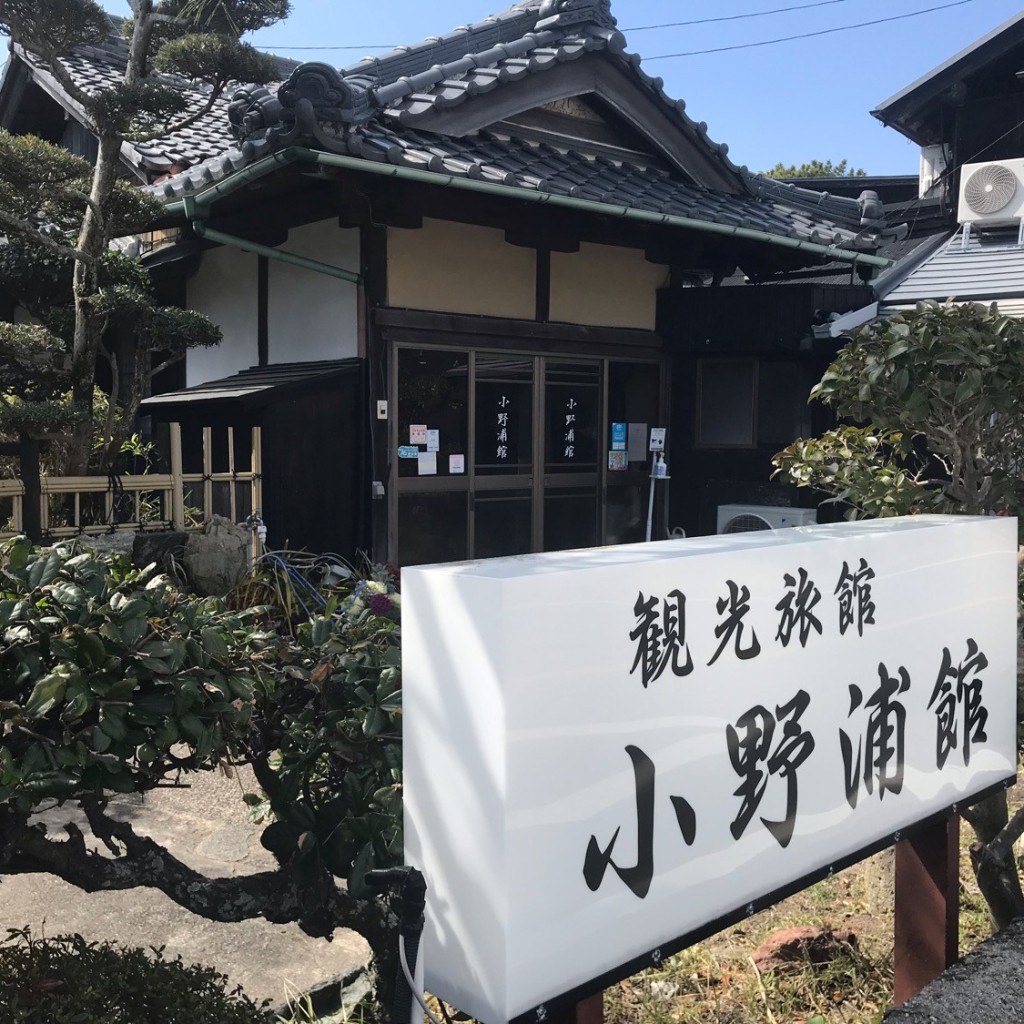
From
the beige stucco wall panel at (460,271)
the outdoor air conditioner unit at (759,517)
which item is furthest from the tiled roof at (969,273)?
the beige stucco wall panel at (460,271)

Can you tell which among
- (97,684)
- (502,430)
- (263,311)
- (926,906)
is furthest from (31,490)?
(926,906)

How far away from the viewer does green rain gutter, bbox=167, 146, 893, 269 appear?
6477 mm

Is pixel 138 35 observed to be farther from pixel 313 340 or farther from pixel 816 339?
pixel 816 339

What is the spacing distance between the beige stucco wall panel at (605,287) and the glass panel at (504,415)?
2.26ft

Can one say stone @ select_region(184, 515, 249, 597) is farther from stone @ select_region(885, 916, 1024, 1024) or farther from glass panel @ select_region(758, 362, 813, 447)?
glass panel @ select_region(758, 362, 813, 447)

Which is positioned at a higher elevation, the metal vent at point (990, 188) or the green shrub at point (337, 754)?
the metal vent at point (990, 188)

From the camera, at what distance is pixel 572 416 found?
9500 millimetres

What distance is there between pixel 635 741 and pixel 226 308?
833 cm

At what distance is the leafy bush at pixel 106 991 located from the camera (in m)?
2.53

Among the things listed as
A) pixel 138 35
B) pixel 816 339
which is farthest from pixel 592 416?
pixel 138 35

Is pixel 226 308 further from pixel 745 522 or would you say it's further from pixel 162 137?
pixel 745 522

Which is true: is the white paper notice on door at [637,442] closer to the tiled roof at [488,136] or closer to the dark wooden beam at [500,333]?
the dark wooden beam at [500,333]

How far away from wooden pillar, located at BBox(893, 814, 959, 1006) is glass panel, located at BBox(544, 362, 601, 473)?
638 cm

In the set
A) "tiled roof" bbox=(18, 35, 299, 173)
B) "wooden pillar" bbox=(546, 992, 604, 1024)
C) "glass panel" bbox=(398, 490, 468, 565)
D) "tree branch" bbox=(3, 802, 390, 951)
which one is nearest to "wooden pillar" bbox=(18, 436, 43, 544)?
"glass panel" bbox=(398, 490, 468, 565)
